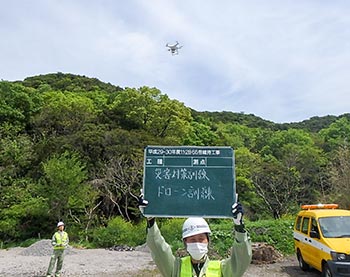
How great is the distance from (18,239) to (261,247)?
16.2 meters

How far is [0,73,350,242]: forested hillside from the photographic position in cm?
2381

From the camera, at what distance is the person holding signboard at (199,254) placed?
8.26 feet

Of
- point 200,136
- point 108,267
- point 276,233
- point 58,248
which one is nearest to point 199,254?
point 58,248

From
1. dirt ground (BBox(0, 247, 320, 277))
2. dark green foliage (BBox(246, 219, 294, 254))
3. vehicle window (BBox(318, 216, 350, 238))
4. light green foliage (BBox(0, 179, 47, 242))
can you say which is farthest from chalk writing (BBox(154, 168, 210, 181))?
light green foliage (BBox(0, 179, 47, 242))

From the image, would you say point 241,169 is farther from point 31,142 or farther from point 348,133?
point 348,133

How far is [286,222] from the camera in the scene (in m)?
16.3

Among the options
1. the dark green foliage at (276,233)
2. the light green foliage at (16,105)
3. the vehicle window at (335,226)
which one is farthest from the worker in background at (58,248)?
the light green foliage at (16,105)

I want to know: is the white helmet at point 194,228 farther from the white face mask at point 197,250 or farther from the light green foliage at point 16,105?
the light green foliage at point 16,105

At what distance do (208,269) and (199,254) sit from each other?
0.11 m

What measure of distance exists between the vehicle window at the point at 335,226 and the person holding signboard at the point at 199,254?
7.21 meters

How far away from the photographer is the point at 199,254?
2.62m

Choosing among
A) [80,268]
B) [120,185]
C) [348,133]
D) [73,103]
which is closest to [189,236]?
[80,268]

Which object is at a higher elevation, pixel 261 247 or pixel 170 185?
pixel 170 185

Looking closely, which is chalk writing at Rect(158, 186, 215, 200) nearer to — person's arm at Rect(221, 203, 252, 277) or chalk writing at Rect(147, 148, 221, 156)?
chalk writing at Rect(147, 148, 221, 156)
